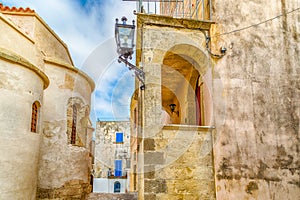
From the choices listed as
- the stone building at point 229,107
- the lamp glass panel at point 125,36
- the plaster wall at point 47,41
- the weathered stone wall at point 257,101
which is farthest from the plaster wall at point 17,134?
the weathered stone wall at point 257,101

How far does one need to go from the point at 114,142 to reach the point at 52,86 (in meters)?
17.8

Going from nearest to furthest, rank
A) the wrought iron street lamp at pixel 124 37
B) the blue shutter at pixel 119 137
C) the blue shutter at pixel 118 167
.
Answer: the wrought iron street lamp at pixel 124 37 → the blue shutter at pixel 118 167 → the blue shutter at pixel 119 137

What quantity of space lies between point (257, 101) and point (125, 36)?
361 cm

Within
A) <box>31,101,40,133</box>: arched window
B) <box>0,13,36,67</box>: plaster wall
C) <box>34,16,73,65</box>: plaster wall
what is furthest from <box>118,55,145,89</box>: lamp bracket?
<box>34,16,73,65</box>: plaster wall

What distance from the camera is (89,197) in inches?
467

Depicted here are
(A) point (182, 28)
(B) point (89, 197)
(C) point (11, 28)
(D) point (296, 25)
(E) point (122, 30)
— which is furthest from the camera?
(B) point (89, 197)

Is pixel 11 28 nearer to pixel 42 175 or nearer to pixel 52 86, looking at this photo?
pixel 52 86

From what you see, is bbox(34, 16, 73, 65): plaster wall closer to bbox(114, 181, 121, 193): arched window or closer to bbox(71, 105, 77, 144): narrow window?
bbox(71, 105, 77, 144): narrow window

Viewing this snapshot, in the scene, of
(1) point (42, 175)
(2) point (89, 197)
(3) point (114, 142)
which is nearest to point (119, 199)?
(2) point (89, 197)

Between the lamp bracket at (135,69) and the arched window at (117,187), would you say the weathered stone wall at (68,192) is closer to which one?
the lamp bracket at (135,69)

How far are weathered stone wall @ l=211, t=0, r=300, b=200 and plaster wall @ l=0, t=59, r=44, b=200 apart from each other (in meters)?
4.90

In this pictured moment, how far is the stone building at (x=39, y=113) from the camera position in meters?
6.41

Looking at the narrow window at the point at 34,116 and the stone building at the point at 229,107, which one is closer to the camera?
the stone building at the point at 229,107

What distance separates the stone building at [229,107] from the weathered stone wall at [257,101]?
0.9 inches
